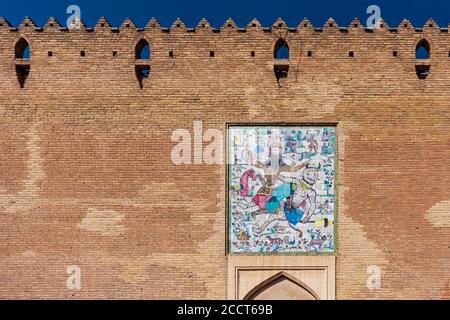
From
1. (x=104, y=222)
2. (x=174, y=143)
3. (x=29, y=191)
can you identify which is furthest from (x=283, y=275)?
(x=29, y=191)

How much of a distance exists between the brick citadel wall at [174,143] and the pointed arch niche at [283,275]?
19cm

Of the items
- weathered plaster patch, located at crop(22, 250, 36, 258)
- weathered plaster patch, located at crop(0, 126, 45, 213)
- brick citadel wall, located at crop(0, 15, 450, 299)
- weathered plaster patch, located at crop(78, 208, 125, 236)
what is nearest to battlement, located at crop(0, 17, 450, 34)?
brick citadel wall, located at crop(0, 15, 450, 299)

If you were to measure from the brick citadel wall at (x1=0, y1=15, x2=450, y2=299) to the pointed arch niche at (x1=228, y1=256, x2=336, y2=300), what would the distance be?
0.61ft

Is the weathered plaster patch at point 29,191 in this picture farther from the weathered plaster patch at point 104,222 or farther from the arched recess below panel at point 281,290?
the arched recess below panel at point 281,290

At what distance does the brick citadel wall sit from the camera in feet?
21.2

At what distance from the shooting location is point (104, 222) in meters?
6.55

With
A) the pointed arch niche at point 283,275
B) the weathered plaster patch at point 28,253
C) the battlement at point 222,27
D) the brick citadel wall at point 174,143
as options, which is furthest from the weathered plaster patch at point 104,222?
the battlement at point 222,27

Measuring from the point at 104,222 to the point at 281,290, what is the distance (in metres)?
3.28

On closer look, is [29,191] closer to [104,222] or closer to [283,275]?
[104,222]

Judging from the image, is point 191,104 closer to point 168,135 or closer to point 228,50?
point 168,135

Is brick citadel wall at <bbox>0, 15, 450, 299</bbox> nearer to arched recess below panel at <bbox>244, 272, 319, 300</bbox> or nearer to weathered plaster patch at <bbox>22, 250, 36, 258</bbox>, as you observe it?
weathered plaster patch at <bbox>22, 250, 36, 258</bbox>

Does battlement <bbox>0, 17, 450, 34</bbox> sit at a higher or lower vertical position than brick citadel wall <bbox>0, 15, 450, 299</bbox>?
higher

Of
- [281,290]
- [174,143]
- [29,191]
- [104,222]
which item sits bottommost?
[281,290]

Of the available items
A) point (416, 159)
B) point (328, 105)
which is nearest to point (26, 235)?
point (328, 105)
